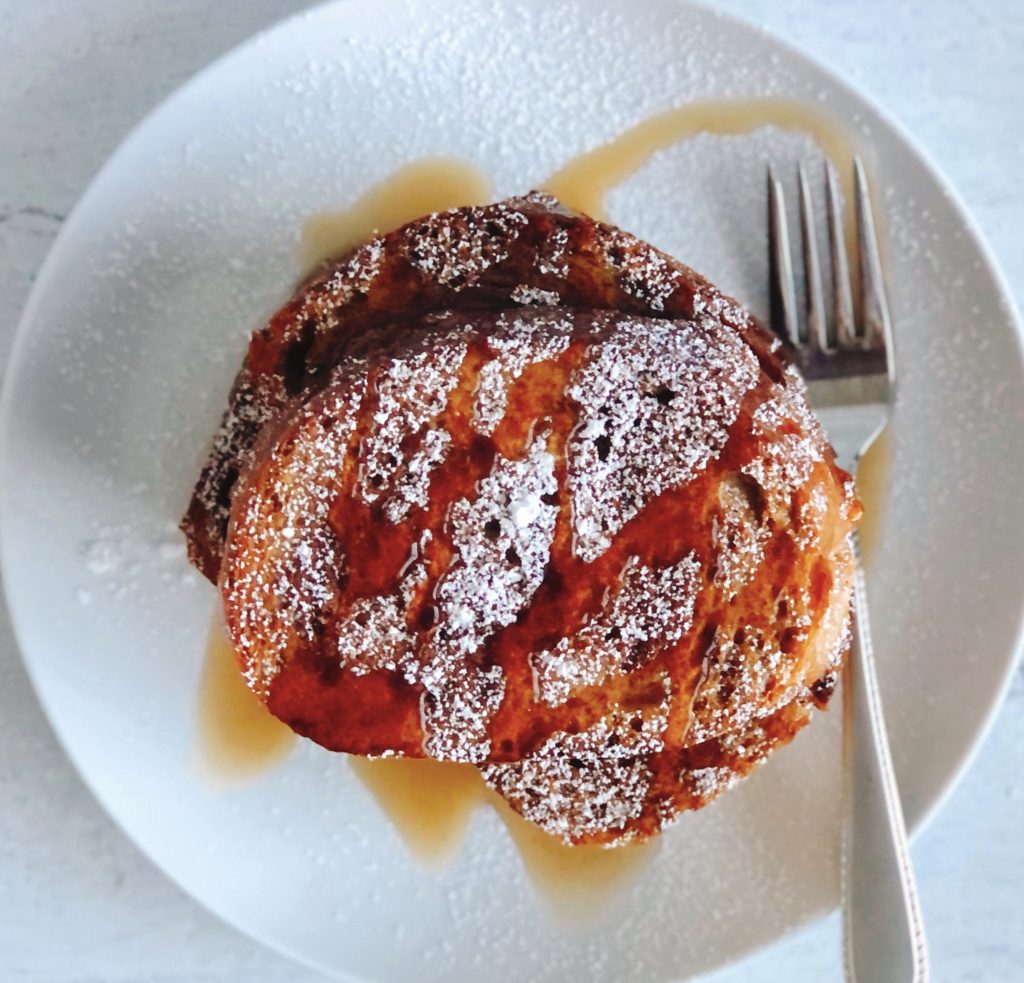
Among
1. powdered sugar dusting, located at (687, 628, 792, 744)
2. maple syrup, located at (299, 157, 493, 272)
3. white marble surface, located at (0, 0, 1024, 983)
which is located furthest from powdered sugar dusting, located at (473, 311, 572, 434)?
white marble surface, located at (0, 0, 1024, 983)

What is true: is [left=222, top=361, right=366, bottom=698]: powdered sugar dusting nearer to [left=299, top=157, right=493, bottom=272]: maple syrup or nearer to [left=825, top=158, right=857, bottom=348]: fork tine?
[left=299, top=157, right=493, bottom=272]: maple syrup

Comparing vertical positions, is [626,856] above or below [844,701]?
below

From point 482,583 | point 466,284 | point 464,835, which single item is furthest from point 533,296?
point 464,835

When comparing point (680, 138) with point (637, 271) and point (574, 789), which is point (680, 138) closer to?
point (637, 271)

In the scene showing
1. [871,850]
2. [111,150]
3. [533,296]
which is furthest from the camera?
[111,150]

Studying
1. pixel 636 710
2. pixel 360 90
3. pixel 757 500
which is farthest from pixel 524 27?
pixel 636 710

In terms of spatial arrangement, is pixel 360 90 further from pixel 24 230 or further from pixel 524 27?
pixel 24 230
